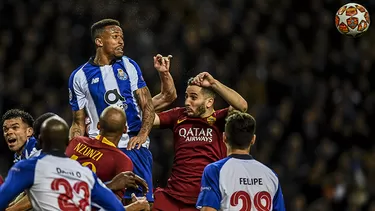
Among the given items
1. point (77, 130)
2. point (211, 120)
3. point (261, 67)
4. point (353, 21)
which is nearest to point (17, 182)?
point (77, 130)

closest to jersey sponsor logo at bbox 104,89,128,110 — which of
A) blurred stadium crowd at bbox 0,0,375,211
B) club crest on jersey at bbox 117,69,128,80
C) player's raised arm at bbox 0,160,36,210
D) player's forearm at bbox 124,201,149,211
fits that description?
club crest on jersey at bbox 117,69,128,80

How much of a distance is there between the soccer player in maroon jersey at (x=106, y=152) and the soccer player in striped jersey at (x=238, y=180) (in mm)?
726

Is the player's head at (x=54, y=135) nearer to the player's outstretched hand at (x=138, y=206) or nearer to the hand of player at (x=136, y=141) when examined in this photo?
the player's outstretched hand at (x=138, y=206)

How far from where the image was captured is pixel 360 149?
16797 mm

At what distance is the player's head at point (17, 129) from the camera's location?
31.5ft

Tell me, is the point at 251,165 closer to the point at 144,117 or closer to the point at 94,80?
the point at 144,117

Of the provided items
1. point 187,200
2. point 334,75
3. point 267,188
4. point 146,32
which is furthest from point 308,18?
point 267,188

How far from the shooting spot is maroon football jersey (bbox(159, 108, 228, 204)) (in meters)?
9.82

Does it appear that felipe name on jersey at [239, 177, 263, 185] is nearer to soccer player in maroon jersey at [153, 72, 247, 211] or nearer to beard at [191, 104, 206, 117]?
soccer player in maroon jersey at [153, 72, 247, 211]

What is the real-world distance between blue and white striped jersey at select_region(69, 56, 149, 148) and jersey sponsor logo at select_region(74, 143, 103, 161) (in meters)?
1.45

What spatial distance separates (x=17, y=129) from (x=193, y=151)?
1880 millimetres

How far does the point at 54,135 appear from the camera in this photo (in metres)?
7.16

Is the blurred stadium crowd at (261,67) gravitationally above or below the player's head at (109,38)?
below

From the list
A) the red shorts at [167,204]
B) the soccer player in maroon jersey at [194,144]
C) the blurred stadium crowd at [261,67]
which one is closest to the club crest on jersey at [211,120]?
the soccer player in maroon jersey at [194,144]
